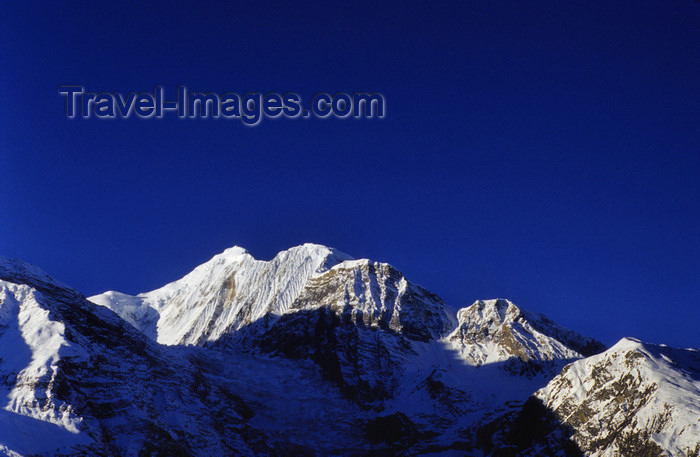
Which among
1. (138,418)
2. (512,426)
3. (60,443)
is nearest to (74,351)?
(138,418)

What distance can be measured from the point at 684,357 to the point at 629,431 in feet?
120

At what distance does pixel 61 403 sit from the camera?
540 ft

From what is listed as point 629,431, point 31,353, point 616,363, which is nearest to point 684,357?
point 616,363

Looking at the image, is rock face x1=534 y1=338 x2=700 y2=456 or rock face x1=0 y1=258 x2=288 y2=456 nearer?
rock face x1=534 y1=338 x2=700 y2=456

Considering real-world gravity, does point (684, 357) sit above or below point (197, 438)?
above

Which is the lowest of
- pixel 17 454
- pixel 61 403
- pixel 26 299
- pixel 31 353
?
pixel 17 454

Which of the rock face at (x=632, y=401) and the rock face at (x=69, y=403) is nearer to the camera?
the rock face at (x=632, y=401)

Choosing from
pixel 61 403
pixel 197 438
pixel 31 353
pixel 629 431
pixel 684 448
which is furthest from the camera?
pixel 197 438

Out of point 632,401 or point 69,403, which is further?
point 69,403

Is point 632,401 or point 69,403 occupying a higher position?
point 632,401

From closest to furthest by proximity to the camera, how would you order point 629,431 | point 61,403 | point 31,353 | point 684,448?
point 684,448 → point 629,431 → point 61,403 → point 31,353

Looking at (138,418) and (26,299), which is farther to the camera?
(26,299)

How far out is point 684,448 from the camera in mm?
138750

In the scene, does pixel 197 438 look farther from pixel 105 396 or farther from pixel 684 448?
pixel 684 448
